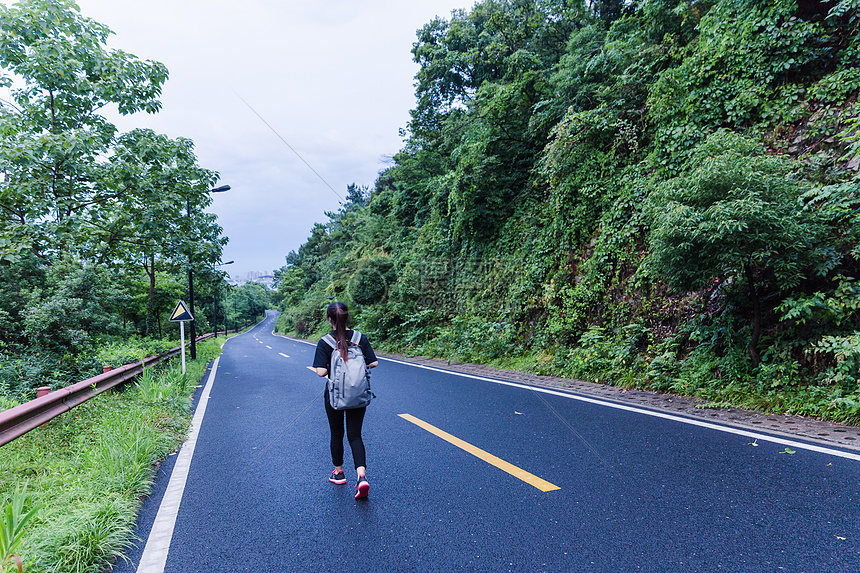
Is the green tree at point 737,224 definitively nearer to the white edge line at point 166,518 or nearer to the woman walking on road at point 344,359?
the woman walking on road at point 344,359

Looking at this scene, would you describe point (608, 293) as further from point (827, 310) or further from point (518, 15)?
point (518, 15)

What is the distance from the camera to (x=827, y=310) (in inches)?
219

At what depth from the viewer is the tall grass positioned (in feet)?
9.00

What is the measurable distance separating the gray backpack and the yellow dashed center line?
1.44 metres

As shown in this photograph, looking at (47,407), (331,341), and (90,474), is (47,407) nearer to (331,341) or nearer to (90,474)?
(90,474)

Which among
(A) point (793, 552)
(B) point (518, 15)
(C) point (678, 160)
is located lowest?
Answer: (A) point (793, 552)

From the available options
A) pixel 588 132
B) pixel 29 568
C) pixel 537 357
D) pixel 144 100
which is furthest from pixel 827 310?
pixel 144 100

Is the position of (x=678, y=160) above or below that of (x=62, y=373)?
above

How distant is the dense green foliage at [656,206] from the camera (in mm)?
5730

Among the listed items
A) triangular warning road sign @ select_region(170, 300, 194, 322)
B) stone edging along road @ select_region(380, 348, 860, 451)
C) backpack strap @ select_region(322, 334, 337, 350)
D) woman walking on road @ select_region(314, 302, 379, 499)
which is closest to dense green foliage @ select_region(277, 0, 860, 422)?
stone edging along road @ select_region(380, 348, 860, 451)

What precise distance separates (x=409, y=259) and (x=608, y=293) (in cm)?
1228

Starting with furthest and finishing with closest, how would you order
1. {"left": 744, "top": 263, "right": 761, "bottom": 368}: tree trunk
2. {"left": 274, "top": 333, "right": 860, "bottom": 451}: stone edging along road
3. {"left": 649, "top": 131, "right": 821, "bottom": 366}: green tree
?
{"left": 744, "top": 263, "right": 761, "bottom": 368}: tree trunk, {"left": 649, "top": 131, "right": 821, "bottom": 366}: green tree, {"left": 274, "top": 333, "right": 860, "bottom": 451}: stone edging along road

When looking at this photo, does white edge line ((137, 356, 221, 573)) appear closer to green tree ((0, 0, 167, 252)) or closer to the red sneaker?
the red sneaker

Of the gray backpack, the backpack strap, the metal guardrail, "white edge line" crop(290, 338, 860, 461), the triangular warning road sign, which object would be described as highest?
the triangular warning road sign
